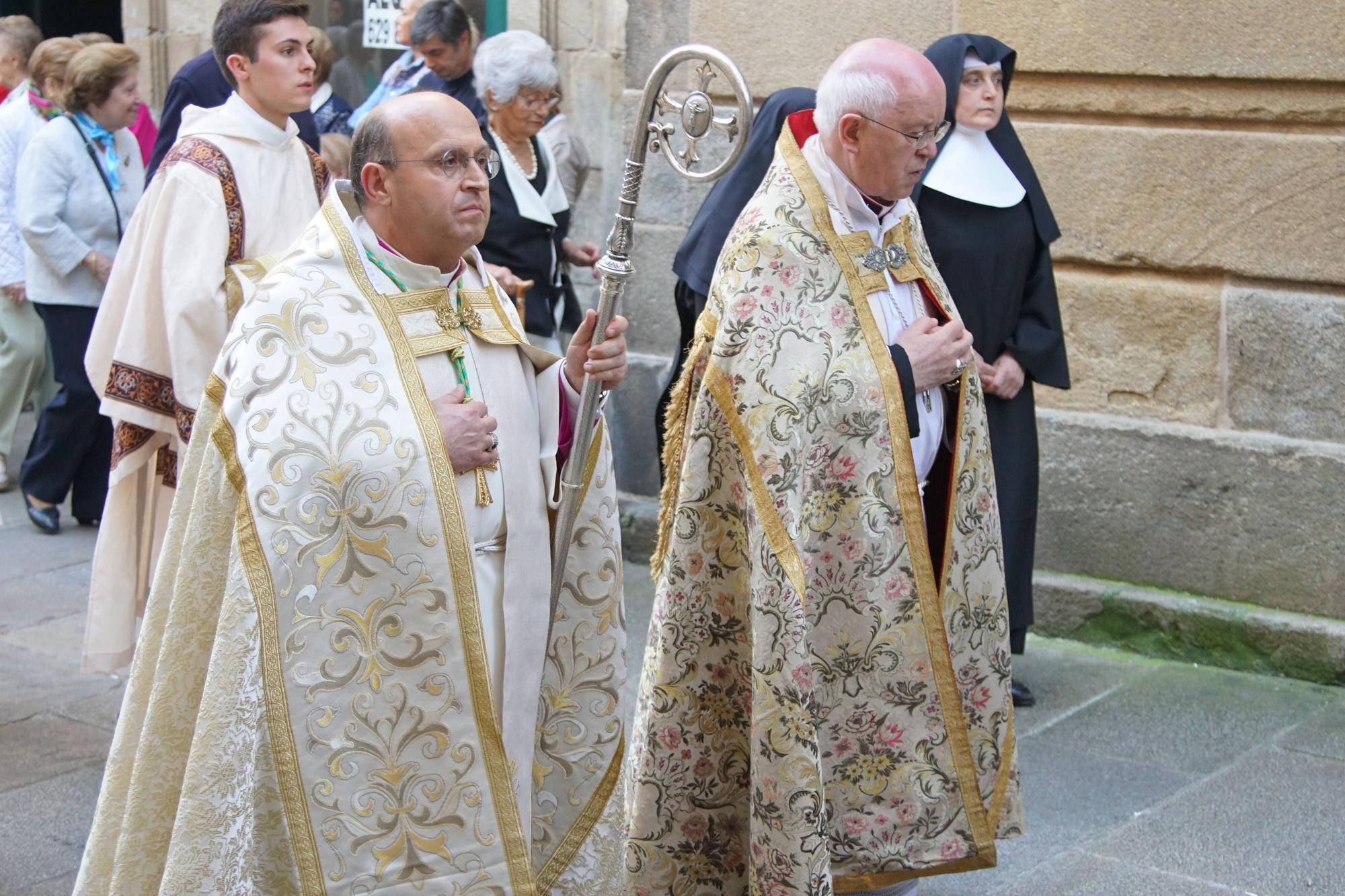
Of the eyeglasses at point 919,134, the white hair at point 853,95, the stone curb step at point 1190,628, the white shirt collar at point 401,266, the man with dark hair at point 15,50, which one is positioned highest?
the man with dark hair at point 15,50

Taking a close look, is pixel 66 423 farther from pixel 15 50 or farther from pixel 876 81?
pixel 876 81

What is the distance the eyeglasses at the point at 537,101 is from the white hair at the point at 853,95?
2510 millimetres

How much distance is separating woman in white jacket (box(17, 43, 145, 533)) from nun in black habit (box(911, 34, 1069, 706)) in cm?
392

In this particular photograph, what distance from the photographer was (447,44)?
6336 millimetres

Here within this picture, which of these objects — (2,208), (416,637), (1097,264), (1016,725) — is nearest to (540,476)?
(416,637)

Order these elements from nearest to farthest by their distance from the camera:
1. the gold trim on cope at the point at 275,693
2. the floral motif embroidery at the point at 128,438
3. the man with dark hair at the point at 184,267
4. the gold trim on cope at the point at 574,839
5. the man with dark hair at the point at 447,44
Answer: the gold trim on cope at the point at 275,693 → the gold trim on cope at the point at 574,839 → the man with dark hair at the point at 184,267 → the floral motif embroidery at the point at 128,438 → the man with dark hair at the point at 447,44

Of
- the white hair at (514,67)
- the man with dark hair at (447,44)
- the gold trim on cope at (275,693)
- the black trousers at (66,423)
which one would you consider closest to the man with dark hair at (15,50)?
the black trousers at (66,423)

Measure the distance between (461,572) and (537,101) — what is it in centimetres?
324

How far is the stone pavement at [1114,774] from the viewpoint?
3949mm

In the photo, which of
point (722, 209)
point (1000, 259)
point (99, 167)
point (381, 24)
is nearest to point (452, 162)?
point (722, 209)

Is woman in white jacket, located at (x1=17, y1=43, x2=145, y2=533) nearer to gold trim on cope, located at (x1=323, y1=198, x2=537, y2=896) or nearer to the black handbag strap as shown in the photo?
the black handbag strap

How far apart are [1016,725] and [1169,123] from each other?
2.03 m

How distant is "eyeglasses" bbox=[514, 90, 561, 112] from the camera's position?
573 cm

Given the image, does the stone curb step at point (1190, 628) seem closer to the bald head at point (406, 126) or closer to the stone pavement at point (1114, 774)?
the stone pavement at point (1114, 774)
